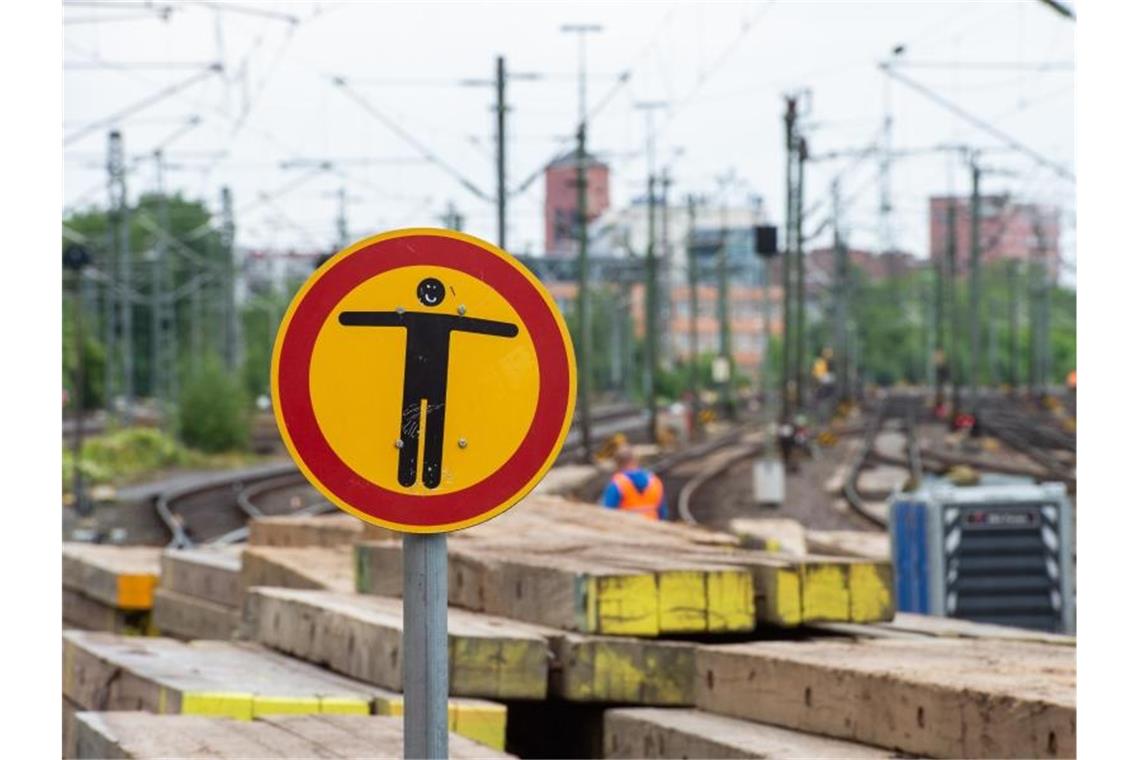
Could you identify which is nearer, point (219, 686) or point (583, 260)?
point (219, 686)

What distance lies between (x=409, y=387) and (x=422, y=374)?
0.11 ft

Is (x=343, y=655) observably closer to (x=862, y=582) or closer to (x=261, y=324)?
(x=862, y=582)

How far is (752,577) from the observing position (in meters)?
7.53

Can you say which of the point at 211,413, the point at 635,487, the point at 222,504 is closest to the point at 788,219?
the point at 211,413

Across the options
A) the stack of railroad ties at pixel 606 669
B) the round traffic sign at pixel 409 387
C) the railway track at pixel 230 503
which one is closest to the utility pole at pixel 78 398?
the railway track at pixel 230 503

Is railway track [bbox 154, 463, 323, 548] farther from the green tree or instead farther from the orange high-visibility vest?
the green tree

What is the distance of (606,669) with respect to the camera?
22.7ft

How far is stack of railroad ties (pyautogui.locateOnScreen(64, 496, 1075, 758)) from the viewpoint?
19.2ft

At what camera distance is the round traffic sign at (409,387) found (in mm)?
3932

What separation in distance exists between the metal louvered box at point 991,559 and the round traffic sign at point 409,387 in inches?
398

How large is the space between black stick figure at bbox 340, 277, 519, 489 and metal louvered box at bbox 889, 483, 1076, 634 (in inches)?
401

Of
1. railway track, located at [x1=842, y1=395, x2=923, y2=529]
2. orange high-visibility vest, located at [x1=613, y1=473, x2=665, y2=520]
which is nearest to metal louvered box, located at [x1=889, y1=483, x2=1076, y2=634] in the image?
orange high-visibility vest, located at [x1=613, y1=473, x2=665, y2=520]

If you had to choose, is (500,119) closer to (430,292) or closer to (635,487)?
(635,487)
